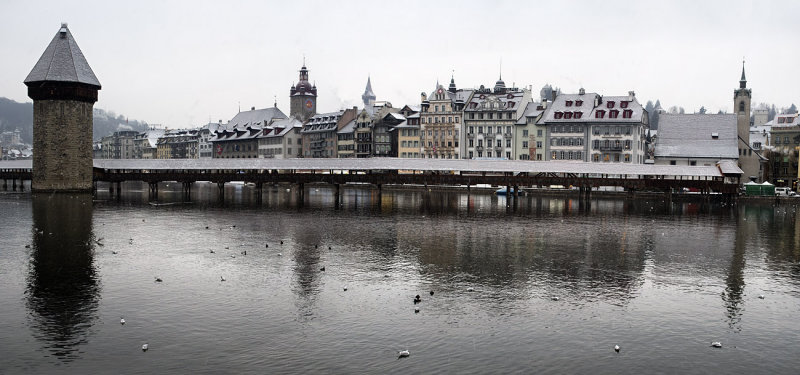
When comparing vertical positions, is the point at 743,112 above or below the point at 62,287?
above

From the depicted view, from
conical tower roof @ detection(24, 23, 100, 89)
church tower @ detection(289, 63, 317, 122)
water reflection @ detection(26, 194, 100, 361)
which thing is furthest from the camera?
church tower @ detection(289, 63, 317, 122)

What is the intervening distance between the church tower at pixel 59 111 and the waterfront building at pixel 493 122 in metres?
56.2

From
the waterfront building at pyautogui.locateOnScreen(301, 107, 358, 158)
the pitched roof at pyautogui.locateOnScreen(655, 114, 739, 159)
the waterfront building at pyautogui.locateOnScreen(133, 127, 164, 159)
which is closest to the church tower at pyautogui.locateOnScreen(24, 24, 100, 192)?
the waterfront building at pyautogui.locateOnScreen(301, 107, 358, 158)

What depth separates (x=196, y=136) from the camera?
173500 mm

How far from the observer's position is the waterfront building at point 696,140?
290 feet

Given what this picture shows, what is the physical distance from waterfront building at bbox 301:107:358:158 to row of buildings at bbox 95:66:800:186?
0.20 metres

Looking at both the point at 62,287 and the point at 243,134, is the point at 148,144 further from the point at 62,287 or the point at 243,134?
the point at 62,287

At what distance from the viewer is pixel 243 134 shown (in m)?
150

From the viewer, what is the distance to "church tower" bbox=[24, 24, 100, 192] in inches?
2881

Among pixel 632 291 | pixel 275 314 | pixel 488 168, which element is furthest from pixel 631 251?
pixel 488 168

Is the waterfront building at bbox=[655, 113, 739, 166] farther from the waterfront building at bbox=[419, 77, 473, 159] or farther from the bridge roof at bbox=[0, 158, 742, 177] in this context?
the waterfront building at bbox=[419, 77, 473, 159]

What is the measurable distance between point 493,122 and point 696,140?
2970 centimetres

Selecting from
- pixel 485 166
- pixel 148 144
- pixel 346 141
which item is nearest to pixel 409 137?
pixel 346 141

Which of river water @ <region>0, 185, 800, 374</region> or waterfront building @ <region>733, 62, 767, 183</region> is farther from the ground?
waterfront building @ <region>733, 62, 767, 183</region>
